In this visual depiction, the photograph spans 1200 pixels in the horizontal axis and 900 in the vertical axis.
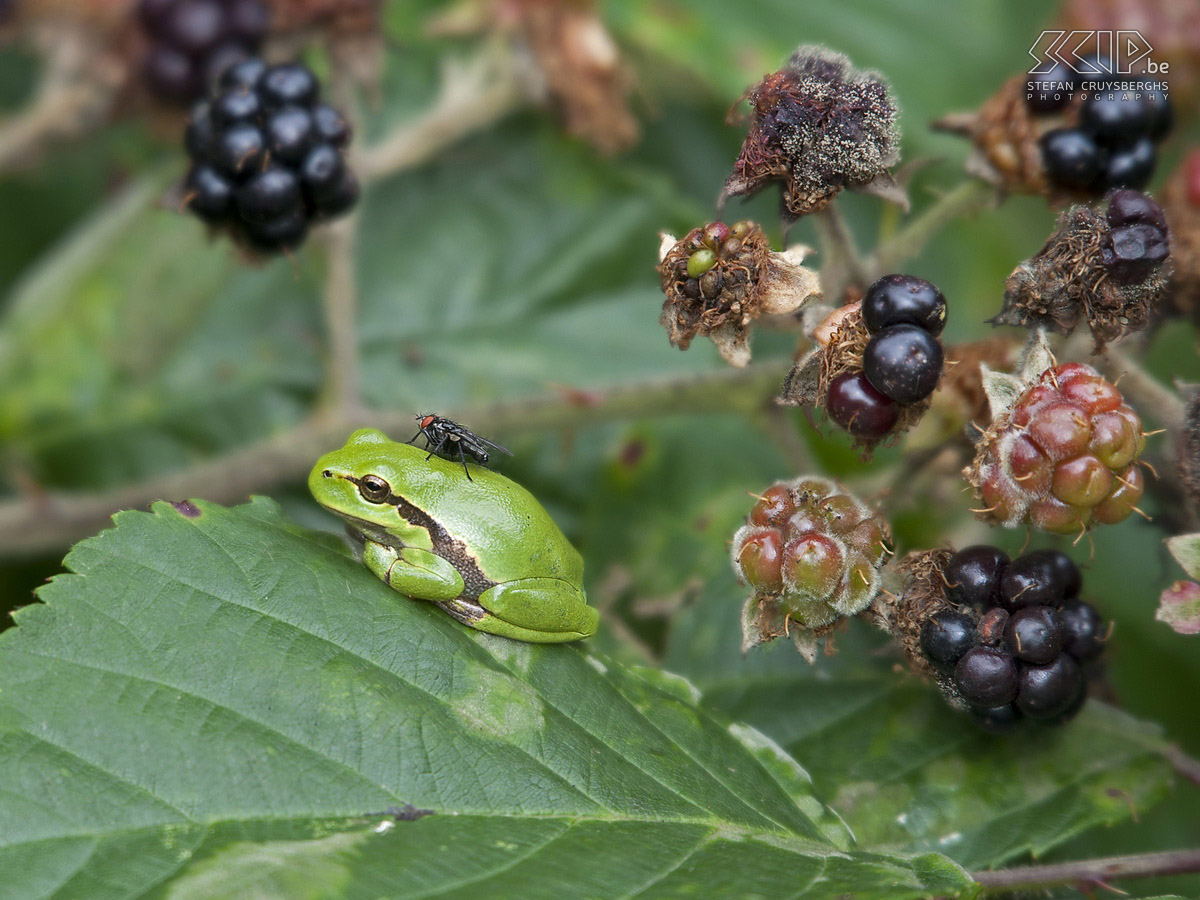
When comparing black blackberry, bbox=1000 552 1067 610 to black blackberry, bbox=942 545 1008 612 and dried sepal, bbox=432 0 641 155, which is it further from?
dried sepal, bbox=432 0 641 155

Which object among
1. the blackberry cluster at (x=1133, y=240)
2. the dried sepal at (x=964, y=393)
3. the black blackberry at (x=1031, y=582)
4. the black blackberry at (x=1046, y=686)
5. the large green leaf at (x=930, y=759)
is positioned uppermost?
the blackberry cluster at (x=1133, y=240)

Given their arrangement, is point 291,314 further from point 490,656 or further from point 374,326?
point 490,656

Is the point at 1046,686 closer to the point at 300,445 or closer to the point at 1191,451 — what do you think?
the point at 1191,451

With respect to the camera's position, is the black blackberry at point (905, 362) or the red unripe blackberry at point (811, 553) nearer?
the black blackberry at point (905, 362)

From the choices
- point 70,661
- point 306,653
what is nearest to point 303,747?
point 306,653

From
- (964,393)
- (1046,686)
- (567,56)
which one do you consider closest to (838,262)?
(964,393)

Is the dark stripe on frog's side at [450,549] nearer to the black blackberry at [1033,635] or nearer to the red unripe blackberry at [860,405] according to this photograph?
the red unripe blackberry at [860,405]
